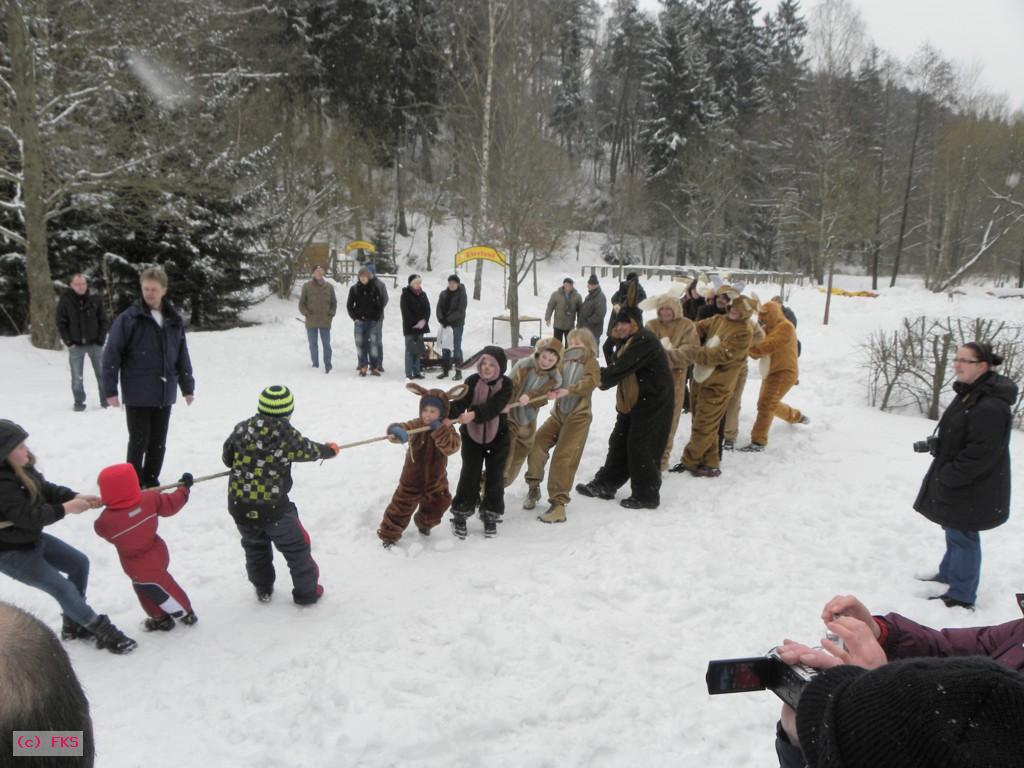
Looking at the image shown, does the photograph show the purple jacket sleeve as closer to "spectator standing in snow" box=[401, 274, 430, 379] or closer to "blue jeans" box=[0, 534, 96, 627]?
"blue jeans" box=[0, 534, 96, 627]

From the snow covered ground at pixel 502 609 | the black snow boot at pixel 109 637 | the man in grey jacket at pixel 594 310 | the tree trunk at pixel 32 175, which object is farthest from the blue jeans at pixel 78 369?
the man in grey jacket at pixel 594 310

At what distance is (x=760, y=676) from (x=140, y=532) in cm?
343

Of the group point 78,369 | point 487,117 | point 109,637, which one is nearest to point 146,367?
point 109,637

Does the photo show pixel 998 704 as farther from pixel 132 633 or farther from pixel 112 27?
pixel 112 27

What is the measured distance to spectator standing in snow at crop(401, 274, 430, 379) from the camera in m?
10.8

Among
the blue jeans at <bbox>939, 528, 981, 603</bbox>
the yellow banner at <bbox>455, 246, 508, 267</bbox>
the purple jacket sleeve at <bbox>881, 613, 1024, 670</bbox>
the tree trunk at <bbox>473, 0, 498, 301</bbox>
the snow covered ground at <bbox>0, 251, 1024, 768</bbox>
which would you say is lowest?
the snow covered ground at <bbox>0, 251, 1024, 768</bbox>

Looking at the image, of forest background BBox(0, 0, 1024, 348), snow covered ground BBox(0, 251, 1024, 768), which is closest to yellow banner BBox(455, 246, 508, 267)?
forest background BBox(0, 0, 1024, 348)

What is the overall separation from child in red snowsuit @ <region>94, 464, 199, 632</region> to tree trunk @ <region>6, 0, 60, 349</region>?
35.0ft

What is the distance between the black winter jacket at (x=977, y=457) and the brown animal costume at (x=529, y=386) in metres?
3.01

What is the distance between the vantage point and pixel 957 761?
0.83 m

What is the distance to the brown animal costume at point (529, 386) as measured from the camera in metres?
5.72

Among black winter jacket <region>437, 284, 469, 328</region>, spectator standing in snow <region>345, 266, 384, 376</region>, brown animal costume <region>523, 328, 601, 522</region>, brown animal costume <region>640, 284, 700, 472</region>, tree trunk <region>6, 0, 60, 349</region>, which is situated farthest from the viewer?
black winter jacket <region>437, 284, 469, 328</region>

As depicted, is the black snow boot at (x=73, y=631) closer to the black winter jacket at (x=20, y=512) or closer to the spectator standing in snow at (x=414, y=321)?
the black winter jacket at (x=20, y=512)

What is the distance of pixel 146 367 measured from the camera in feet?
17.7
